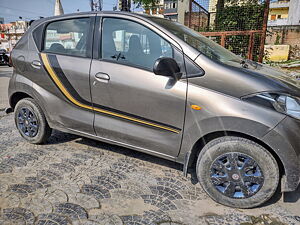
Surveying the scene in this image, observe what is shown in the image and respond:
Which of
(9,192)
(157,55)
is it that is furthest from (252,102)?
(9,192)

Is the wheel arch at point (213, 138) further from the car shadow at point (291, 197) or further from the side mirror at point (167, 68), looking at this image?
the side mirror at point (167, 68)

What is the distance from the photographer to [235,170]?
86.6 inches

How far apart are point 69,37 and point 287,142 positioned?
2.74 meters

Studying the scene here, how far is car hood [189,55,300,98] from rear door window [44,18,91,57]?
1427 millimetres

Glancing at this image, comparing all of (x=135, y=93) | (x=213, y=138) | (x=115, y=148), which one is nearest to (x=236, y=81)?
(x=213, y=138)

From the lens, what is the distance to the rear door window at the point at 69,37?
114 inches

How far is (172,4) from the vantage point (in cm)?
4484

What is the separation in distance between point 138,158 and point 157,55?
4.73 ft

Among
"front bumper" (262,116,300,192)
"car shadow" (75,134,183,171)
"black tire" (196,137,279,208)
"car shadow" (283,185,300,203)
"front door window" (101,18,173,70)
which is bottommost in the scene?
"car shadow" (283,185,300,203)

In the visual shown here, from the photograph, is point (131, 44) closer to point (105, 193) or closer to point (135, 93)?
point (135, 93)

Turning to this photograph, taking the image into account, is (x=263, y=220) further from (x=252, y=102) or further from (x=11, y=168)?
(x=11, y=168)

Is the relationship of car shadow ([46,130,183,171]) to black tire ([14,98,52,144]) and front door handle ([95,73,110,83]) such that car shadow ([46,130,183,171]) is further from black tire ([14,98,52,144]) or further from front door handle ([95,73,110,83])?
front door handle ([95,73,110,83])

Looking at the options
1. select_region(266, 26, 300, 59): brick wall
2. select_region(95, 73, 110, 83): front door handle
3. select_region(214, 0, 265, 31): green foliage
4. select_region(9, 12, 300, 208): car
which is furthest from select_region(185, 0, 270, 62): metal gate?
select_region(266, 26, 300, 59): brick wall

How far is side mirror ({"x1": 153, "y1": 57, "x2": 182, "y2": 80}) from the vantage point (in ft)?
7.26
